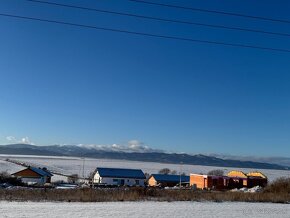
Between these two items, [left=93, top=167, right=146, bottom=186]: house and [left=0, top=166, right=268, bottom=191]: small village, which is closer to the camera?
[left=0, top=166, right=268, bottom=191]: small village

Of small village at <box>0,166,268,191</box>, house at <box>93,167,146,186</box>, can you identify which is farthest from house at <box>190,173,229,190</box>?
house at <box>93,167,146,186</box>

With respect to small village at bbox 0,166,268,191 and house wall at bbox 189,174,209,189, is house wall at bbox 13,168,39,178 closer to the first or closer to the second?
small village at bbox 0,166,268,191

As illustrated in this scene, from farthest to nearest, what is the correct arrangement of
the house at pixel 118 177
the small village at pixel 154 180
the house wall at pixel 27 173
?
the house at pixel 118 177 < the house wall at pixel 27 173 < the small village at pixel 154 180

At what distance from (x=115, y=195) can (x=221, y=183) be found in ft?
136

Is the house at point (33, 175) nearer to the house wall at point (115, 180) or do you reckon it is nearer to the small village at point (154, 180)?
the small village at point (154, 180)

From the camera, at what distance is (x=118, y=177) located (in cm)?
7050

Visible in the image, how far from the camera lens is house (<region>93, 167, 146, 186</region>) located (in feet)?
227

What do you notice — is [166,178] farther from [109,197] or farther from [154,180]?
[109,197]

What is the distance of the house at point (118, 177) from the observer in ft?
227

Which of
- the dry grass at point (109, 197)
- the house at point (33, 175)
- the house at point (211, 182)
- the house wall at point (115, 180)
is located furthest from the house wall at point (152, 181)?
the dry grass at point (109, 197)

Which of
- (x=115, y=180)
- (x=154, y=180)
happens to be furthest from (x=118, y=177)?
(x=154, y=180)

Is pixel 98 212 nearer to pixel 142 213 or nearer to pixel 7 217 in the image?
pixel 142 213

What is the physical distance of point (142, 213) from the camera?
1772cm

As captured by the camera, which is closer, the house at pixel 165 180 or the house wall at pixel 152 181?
the house at pixel 165 180
